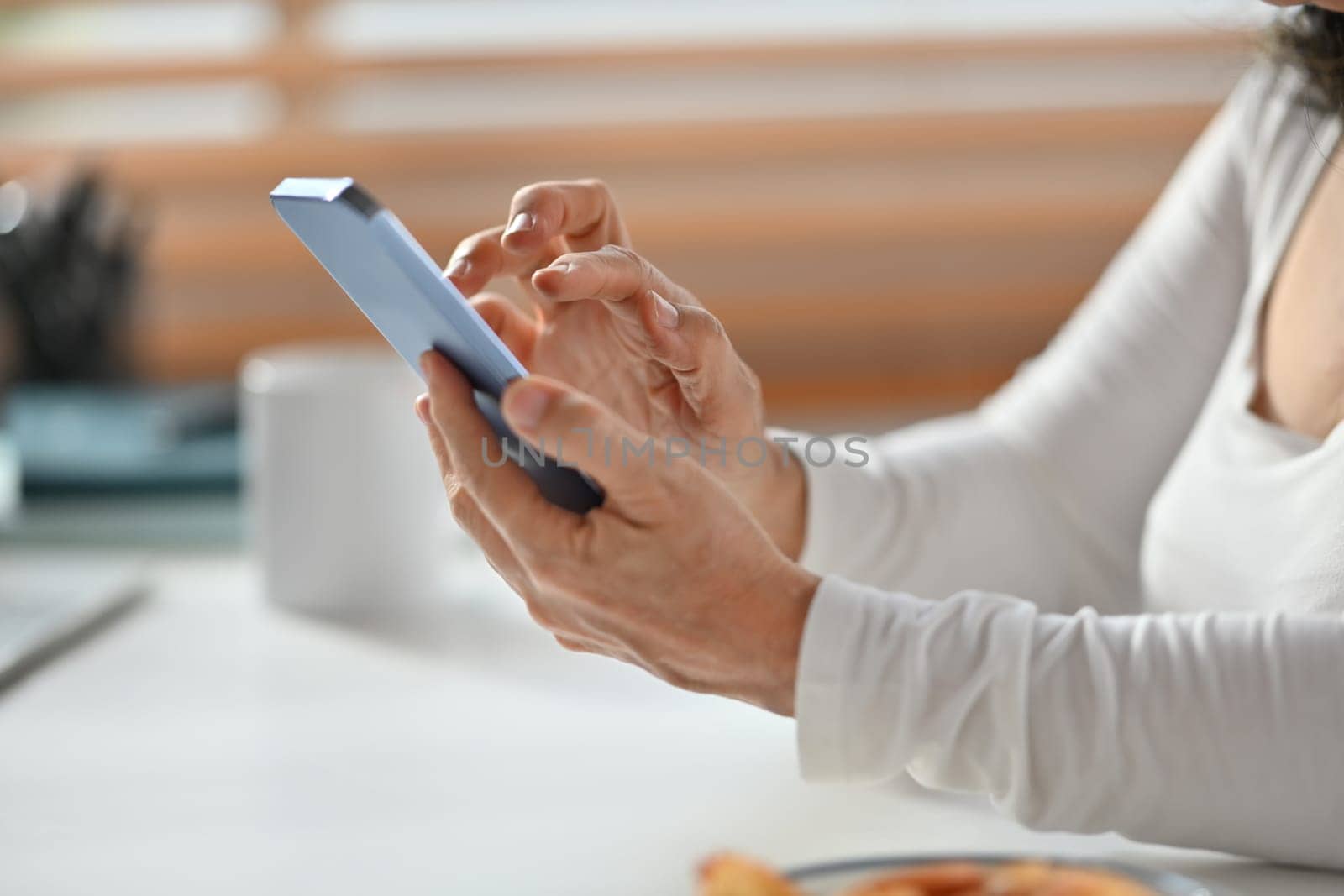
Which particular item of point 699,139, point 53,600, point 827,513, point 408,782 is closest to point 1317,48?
point 827,513

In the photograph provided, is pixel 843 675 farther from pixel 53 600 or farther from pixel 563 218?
pixel 53 600

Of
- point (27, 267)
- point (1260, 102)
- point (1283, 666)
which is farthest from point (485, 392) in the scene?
point (27, 267)

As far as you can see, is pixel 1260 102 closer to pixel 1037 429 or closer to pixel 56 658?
pixel 1037 429

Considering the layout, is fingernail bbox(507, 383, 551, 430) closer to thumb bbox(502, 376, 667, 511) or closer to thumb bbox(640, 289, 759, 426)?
thumb bbox(502, 376, 667, 511)

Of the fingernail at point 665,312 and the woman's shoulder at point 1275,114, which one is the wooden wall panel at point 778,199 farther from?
the fingernail at point 665,312

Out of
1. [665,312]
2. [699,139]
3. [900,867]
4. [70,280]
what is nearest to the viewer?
[900,867]

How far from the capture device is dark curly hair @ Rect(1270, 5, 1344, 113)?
0.79 m

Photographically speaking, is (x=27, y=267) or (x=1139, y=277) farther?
(x=27, y=267)

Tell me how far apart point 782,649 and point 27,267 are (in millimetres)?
1073

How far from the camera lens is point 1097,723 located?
1.74 ft

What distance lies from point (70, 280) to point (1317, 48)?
3.55 feet

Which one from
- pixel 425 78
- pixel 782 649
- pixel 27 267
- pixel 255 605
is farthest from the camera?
pixel 425 78

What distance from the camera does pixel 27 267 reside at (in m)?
1.36

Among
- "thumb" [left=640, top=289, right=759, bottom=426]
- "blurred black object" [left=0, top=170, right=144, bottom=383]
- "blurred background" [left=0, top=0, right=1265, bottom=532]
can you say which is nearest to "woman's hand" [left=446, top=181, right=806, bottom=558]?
"thumb" [left=640, top=289, right=759, bottom=426]
